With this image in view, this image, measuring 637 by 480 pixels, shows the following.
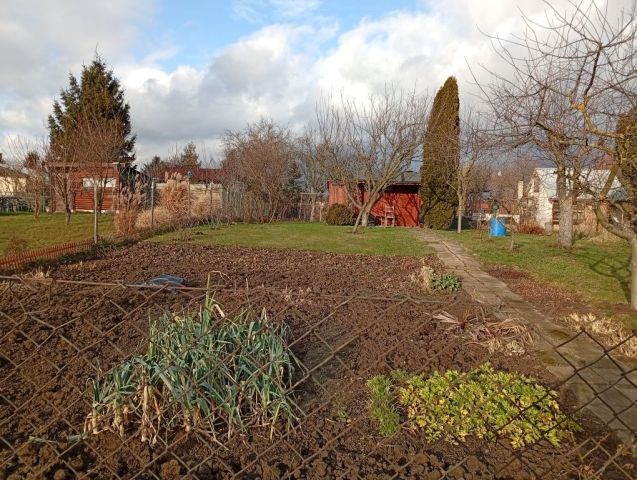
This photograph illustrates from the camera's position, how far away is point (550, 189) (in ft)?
40.4

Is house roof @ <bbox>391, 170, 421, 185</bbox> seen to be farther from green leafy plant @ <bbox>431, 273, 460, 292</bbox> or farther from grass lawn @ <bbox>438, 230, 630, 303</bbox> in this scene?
green leafy plant @ <bbox>431, 273, 460, 292</bbox>

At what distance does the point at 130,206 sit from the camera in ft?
43.3

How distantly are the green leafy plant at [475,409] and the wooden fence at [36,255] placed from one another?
622 centimetres

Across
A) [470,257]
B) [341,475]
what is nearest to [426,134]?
[470,257]

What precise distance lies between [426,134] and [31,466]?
18.9 metres

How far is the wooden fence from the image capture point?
686 centimetres

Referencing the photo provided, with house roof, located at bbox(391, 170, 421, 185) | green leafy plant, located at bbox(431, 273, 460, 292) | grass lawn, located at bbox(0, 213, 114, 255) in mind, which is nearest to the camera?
green leafy plant, located at bbox(431, 273, 460, 292)

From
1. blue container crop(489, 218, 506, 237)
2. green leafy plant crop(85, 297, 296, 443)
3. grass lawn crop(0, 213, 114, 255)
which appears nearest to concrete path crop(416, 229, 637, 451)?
green leafy plant crop(85, 297, 296, 443)

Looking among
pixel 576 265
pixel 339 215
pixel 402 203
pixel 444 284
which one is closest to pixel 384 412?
pixel 444 284

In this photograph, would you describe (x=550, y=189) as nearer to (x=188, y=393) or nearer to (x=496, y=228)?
(x=496, y=228)

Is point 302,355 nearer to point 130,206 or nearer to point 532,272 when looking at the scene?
point 532,272

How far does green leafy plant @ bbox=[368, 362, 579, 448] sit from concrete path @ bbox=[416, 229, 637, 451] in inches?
10.2

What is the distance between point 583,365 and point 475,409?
2.21 metres

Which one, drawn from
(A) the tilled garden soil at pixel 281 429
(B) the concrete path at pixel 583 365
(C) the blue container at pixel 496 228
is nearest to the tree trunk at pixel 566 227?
(C) the blue container at pixel 496 228
